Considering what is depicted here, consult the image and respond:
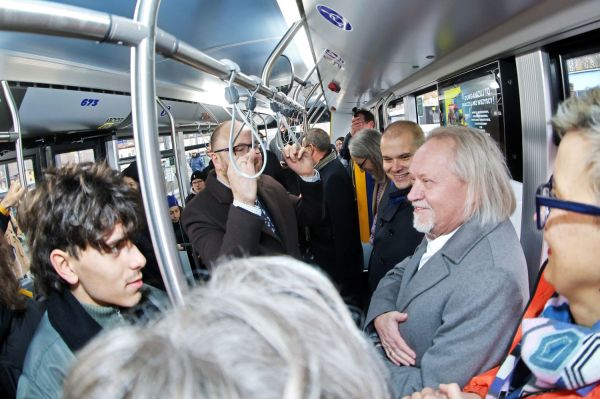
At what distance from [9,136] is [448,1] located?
7.72ft

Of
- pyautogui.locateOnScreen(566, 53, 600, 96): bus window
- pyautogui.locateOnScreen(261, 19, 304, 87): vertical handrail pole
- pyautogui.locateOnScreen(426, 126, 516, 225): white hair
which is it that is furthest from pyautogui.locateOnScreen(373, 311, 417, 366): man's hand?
pyautogui.locateOnScreen(566, 53, 600, 96): bus window

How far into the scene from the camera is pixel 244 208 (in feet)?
4.99

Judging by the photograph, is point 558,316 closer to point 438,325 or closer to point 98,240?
point 438,325

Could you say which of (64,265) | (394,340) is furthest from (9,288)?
(394,340)

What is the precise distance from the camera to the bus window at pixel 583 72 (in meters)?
2.01

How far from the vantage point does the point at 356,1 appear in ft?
6.19

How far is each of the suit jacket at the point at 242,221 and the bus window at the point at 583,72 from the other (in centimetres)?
145

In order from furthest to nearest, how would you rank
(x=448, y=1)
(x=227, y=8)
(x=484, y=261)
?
(x=227, y=8) → (x=448, y=1) → (x=484, y=261)

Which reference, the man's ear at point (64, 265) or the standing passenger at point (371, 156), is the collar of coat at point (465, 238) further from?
the standing passenger at point (371, 156)

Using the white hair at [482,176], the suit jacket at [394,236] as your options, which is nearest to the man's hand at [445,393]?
the white hair at [482,176]

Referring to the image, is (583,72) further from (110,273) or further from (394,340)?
(110,273)

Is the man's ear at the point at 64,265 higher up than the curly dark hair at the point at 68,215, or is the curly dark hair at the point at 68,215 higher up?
the curly dark hair at the point at 68,215

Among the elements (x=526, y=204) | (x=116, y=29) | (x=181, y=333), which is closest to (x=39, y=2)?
(x=116, y=29)

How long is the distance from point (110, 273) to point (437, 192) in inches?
44.1
